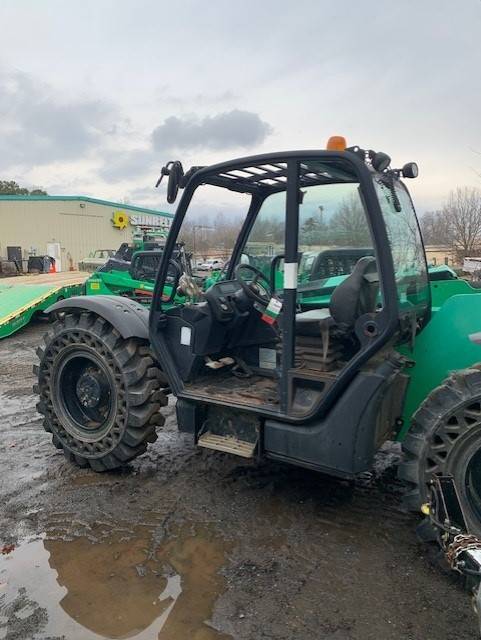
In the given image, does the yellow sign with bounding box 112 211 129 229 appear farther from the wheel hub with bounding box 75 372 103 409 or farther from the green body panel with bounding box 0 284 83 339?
the wheel hub with bounding box 75 372 103 409

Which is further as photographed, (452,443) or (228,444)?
(228,444)

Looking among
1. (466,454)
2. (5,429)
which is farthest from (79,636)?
(5,429)

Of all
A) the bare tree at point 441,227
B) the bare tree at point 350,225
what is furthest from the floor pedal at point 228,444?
the bare tree at point 441,227

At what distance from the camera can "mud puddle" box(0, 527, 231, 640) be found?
2488 mm

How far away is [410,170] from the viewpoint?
335cm

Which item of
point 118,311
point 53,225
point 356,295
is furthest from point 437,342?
point 53,225

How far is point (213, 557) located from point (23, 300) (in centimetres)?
912

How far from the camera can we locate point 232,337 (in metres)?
4.19

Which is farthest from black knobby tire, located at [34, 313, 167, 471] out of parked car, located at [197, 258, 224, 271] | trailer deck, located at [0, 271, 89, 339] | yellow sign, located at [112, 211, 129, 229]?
yellow sign, located at [112, 211, 129, 229]

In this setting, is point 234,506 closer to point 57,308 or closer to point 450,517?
point 450,517

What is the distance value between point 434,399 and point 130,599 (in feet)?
6.45

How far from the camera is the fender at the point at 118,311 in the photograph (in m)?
3.92

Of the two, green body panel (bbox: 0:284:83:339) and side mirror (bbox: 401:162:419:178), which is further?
green body panel (bbox: 0:284:83:339)

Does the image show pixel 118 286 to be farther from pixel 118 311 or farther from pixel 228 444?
pixel 228 444
